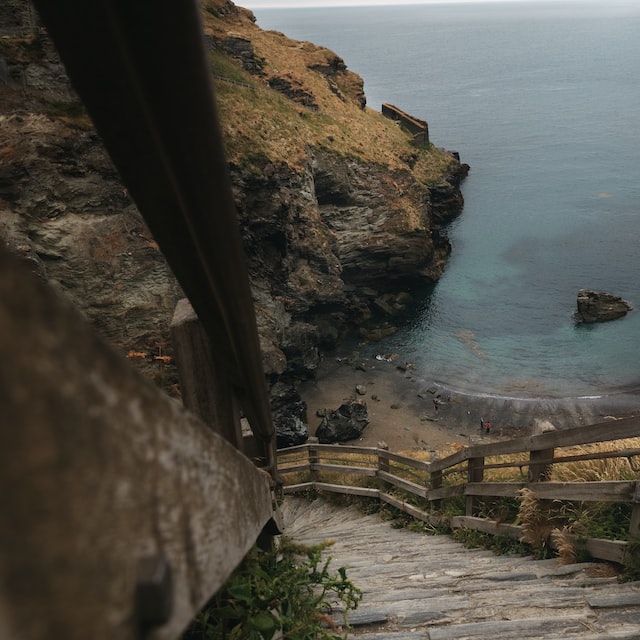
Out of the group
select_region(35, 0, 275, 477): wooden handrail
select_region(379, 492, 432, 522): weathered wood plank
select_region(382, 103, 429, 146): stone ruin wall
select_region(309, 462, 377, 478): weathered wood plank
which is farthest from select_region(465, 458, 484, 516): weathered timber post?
select_region(382, 103, 429, 146): stone ruin wall

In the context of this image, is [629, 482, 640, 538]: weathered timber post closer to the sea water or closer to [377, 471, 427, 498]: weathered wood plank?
[377, 471, 427, 498]: weathered wood plank

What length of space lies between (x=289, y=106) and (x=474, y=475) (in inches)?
1647

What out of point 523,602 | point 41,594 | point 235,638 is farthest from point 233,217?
point 523,602

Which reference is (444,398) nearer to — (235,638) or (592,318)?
(592,318)

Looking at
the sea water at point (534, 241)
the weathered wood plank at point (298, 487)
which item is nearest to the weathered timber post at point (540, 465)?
the weathered wood plank at point (298, 487)

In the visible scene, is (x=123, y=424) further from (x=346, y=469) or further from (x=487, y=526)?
(x=346, y=469)

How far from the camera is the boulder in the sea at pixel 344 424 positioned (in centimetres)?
2723

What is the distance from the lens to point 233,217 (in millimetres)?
1099

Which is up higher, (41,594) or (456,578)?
(41,594)

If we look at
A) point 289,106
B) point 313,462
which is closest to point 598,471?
point 313,462

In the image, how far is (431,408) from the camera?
30.5m

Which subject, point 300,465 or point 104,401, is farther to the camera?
→ point 300,465

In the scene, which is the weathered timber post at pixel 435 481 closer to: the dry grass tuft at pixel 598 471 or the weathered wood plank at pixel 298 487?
the dry grass tuft at pixel 598 471

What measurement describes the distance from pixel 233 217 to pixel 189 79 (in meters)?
0.33
